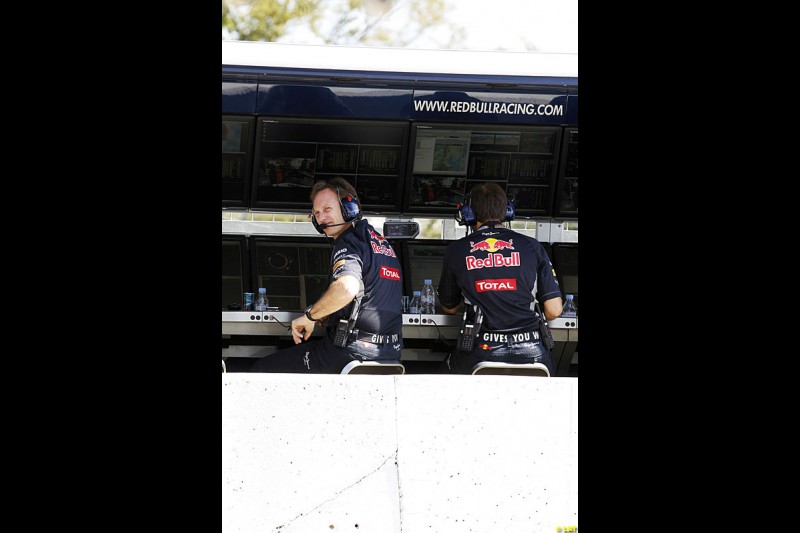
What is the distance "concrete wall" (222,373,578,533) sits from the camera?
3082 mm

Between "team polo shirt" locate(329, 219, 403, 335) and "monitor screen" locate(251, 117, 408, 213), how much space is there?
1.68 metres

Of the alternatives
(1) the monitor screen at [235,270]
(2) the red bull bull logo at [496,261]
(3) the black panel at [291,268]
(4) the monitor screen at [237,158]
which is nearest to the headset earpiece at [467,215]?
(2) the red bull bull logo at [496,261]

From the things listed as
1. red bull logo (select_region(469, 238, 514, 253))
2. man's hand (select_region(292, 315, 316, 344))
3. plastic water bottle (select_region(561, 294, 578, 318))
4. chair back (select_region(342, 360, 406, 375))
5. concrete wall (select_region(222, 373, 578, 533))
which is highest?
red bull logo (select_region(469, 238, 514, 253))

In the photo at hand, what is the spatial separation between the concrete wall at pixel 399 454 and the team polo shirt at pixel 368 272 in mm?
1322

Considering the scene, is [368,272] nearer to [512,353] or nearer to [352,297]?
[352,297]

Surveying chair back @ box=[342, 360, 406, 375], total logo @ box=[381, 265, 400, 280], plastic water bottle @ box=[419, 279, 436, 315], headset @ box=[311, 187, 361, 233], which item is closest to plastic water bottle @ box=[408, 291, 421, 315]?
plastic water bottle @ box=[419, 279, 436, 315]

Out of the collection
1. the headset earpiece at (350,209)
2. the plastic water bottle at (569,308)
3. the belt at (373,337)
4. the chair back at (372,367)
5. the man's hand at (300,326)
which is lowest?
the chair back at (372,367)

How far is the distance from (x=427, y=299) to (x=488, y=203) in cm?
108

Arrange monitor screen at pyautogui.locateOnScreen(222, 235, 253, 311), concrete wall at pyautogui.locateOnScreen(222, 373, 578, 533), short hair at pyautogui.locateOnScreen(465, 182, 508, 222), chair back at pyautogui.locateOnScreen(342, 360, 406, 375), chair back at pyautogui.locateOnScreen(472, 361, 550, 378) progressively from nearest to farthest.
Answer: concrete wall at pyautogui.locateOnScreen(222, 373, 578, 533), chair back at pyautogui.locateOnScreen(472, 361, 550, 378), chair back at pyautogui.locateOnScreen(342, 360, 406, 375), short hair at pyautogui.locateOnScreen(465, 182, 508, 222), monitor screen at pyautogui.locateOnScreen(222, 235, 253, 311)

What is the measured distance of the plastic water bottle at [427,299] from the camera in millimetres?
5473

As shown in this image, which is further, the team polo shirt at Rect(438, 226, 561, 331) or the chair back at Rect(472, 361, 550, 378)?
the team polo shirt at Rect(438, 226, 561, 331)

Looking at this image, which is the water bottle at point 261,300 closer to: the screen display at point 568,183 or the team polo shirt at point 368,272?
the team polo shirt at point 368,272

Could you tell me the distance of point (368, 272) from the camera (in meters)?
4.49

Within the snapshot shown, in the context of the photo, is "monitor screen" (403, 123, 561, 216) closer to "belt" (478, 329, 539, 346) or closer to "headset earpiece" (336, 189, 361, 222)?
"headset earpiece" (336, 189, 361, 222)
